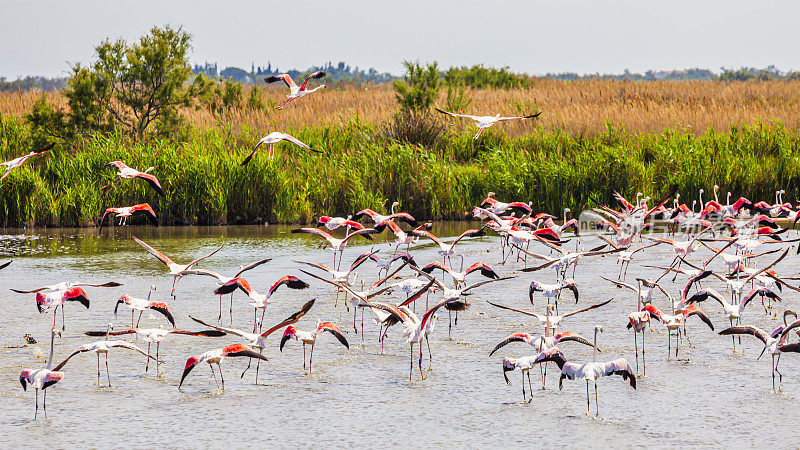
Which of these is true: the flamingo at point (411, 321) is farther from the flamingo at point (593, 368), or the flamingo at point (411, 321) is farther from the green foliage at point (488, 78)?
the green foliage at point (488, 78)

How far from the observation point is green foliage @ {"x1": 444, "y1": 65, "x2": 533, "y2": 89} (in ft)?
134

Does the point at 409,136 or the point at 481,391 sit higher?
the point at 409,136

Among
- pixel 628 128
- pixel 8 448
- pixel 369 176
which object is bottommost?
pixel 8 448

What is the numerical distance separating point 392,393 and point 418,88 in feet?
58.1

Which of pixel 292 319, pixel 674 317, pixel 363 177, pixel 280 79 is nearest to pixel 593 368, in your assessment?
pixel 674 317

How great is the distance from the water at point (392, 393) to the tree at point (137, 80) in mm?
11082

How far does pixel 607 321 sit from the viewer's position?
5906 millimetres

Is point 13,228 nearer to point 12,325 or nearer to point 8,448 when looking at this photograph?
point 12,325

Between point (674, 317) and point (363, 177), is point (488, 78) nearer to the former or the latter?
point (363, 177)

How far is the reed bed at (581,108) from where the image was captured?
2005 centimetres

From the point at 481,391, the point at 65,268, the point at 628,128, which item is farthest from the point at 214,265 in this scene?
the point at 628,128

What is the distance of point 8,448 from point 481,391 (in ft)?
6.93

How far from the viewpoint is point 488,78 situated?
4369cm

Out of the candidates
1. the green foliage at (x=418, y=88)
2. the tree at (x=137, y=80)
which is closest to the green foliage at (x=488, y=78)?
Result: the green foliage at (x=418, y=88)
